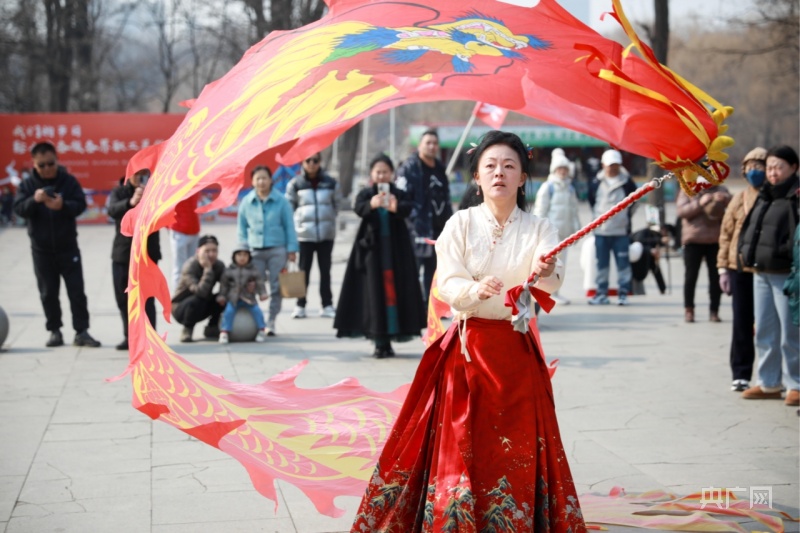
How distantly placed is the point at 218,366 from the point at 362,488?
3862 mm

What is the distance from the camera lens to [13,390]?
7.46 metres

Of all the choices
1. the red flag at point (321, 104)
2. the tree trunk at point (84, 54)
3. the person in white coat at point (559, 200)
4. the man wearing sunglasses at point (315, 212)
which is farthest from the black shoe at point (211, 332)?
the tree trunk at point (84, 54)

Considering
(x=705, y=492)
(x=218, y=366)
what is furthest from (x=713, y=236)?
(x=705, y=492)

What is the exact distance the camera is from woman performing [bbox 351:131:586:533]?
3.74 meters

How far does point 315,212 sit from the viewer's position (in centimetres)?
1096

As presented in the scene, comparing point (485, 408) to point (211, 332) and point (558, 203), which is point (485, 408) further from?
point (558, 203)

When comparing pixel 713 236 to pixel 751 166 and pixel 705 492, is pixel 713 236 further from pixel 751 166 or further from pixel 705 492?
pixel 705 492

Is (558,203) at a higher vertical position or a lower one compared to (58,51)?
lower

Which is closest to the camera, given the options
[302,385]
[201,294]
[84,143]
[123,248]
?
[302,385]

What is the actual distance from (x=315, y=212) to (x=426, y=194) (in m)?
1.63

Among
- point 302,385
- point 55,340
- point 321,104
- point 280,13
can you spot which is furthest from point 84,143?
point 321,104

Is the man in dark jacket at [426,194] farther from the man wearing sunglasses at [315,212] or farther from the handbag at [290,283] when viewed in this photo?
the man wearing sunglasses at [315,212]

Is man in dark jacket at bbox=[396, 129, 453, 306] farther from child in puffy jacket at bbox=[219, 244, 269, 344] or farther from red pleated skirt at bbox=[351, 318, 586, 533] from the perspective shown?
red pleated skirt at bbox=[351, 318, 586, 533]

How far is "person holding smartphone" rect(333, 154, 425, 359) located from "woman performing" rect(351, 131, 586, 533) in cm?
451
